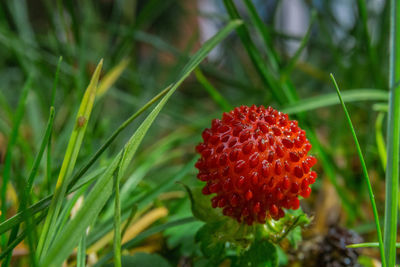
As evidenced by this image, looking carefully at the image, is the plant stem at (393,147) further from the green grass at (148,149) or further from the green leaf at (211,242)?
the green leaf at (211,242)

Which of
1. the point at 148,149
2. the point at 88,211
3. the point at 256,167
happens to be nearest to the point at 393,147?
the point at 256,167

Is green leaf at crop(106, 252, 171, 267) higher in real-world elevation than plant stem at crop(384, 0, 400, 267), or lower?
lower

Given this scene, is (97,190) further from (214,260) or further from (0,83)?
(0,83)

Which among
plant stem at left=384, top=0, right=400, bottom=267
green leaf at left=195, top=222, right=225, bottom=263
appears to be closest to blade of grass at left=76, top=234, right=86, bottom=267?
green leaf at left=195, top=222, right=225, bottom=263

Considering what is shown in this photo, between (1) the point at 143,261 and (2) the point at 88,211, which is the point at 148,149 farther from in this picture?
(2) the point at 88,211

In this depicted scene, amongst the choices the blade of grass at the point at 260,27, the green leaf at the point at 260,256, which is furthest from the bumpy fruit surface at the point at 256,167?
the blade of grass at the point at 260,27

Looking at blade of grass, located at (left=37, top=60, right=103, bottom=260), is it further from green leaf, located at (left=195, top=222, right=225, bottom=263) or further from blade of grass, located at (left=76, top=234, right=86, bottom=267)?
green leaf, located at (left=195, top=222, right=225, bottom=263)
